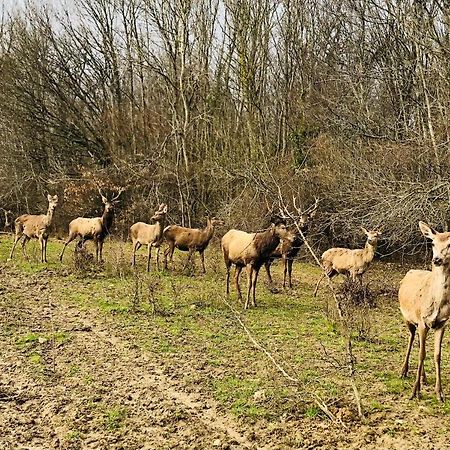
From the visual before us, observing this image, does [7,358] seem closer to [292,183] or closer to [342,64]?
[292,183]

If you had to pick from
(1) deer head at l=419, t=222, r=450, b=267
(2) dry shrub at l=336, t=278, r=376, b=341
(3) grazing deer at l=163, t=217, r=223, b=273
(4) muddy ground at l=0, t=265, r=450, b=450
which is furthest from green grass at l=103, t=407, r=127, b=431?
(3) grazing deer at l=163, t=217, r=223, b=273

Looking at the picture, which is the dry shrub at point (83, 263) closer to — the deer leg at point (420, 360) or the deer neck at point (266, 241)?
the deer neck at point (266, 241)

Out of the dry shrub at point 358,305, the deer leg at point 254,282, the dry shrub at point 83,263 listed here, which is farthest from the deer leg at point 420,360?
the dry shrub at point 83,263

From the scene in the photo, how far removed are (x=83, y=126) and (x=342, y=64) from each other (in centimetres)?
1219

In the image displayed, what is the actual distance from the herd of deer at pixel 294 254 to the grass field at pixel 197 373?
70 cm

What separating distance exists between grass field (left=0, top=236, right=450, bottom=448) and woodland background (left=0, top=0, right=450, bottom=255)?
4.62 metres

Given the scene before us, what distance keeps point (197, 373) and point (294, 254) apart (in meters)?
8.38

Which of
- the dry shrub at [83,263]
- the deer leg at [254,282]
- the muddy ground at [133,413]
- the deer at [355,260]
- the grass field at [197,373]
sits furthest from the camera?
the dry shrub at [83,263]

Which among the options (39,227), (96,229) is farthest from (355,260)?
(39,227)

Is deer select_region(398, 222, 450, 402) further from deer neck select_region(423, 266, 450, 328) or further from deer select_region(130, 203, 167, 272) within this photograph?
deer select_region(130, 203, 167, 272)

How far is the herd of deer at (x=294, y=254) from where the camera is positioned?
6418mm

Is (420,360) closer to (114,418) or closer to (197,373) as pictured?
(197,373)

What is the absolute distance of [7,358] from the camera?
792 centimetres

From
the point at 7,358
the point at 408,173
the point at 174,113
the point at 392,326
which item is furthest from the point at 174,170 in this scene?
the point at 7,358
